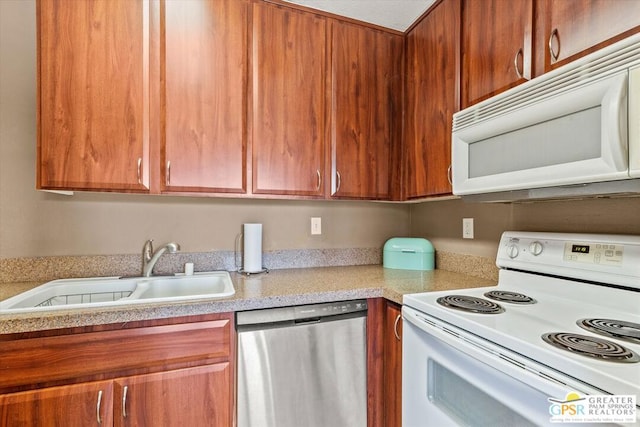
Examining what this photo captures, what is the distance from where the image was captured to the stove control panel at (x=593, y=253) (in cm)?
101

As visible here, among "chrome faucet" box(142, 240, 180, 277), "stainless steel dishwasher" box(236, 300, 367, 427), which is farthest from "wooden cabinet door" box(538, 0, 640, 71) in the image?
"chrome faucet" box(142, 240, 180, 277)

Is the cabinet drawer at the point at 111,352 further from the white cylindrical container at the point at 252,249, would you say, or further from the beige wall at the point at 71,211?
the beige wall at the point at 71,211

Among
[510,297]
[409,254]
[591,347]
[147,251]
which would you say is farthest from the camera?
[409,254]

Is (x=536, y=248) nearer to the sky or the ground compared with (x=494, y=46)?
nearer to the ground

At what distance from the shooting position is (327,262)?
1.98m

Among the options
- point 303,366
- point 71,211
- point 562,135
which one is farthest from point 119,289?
point 562,135

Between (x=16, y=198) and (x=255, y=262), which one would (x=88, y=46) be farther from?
(x=255, y=262)

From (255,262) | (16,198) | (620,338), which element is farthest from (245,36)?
(620,338)

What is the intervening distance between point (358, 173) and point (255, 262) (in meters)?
0.76

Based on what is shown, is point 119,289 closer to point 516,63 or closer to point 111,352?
point 111,352

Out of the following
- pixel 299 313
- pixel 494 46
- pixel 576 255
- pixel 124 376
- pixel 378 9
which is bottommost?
pixel 124 376

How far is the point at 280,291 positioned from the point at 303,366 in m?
0.32

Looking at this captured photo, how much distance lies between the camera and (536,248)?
1.26 m

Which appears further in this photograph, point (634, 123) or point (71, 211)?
point (71, 211)
